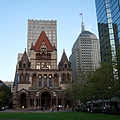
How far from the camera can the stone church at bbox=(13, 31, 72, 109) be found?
244 ft

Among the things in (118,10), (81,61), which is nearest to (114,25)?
(118,10)

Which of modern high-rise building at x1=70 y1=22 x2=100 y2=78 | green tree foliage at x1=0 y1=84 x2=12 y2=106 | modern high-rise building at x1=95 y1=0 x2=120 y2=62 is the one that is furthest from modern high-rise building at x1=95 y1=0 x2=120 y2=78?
modern high-rise building at x1=70 y1=22 x2=100 y2=78

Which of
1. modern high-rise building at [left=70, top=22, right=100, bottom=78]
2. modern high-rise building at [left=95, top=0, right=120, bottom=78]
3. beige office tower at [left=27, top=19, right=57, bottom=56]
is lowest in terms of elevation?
modern high-rise building at [left=95, top=0, right=120, bottom=78]

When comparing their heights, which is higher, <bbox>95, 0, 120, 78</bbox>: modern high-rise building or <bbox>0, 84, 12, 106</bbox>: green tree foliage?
<bbox>95, 0, 120, 78</bbox>: modern high-rise building

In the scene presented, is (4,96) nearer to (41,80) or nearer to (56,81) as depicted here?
(41,80)

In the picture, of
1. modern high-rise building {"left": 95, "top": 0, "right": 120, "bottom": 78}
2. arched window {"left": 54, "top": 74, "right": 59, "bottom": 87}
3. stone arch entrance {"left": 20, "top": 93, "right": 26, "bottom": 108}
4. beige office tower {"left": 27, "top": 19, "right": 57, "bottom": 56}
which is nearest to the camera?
modern high-rise building {"left": 95, "top": 0, "right": 120, "bottom": 78}

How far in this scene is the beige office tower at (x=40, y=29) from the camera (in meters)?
174

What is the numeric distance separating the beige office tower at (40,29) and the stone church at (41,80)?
83.5 metres

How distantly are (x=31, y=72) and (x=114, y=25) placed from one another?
3822cm

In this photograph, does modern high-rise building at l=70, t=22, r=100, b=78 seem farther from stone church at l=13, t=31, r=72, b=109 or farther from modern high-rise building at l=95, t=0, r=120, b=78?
modern high-rise building at l=95, t=0, r=120, b=78

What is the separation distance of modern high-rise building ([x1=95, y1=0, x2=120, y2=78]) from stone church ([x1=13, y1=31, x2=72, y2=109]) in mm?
21010

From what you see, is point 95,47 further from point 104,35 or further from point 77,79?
point 77,79

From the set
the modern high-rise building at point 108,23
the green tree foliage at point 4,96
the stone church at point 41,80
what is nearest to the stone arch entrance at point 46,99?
the stone church at point 41,80

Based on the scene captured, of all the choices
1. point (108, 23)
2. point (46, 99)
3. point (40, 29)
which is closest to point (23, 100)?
point (46, 99)
